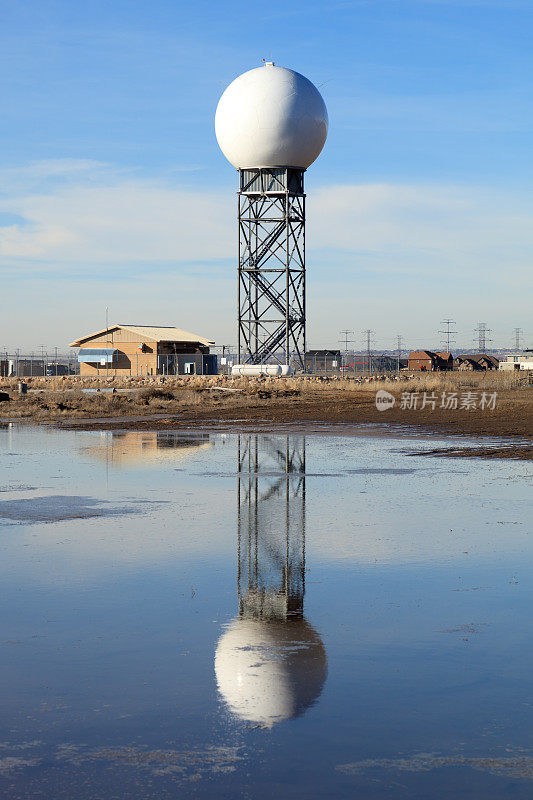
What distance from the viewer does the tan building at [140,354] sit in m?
79.4

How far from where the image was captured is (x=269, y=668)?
5730 millimetres

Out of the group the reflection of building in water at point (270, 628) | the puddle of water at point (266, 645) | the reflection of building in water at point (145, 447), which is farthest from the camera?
the reflection of building in water at point (145, 447)

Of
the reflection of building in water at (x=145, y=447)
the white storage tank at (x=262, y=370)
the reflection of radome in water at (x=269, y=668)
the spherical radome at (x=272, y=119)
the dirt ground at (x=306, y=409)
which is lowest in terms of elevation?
the reflection of radome in water at (x=269, y=668)

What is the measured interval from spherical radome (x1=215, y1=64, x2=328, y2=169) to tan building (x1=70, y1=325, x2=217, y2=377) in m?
24.8

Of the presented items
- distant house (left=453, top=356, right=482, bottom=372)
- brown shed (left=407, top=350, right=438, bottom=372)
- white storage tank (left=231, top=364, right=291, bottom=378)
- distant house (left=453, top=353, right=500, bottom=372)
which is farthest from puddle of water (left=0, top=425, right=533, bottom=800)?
distant house (left=453, top=353, right=500, bottom=372)

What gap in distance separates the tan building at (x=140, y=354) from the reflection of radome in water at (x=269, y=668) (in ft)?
232

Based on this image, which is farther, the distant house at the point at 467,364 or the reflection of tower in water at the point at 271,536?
the distant house at the point at 467,364

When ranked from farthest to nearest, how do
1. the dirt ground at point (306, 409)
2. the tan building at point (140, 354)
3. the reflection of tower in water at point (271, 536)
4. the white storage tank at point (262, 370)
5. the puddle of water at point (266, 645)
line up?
1. the tan building at point (140, 354)
2. the white storage tank at point (262, 370)
3. the dirt ground at point (306, 409)
4. the reflection of tower in water at point (271, 536)
5. the puddle of water at point (266, 645)

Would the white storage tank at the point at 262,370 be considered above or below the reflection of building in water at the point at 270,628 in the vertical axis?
above

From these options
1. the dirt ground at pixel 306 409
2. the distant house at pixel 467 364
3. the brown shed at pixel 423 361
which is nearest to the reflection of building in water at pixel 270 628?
the dirt ground at pixel 306 409

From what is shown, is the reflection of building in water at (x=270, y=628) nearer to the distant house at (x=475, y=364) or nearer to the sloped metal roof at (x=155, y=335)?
the sloped metal roof at (x=155, y=335)

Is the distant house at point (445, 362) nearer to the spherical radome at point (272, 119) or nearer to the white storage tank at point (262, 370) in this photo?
the white storage tank at point (262, 370)

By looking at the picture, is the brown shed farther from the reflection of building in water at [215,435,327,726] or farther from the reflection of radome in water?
the reflection of radome in water

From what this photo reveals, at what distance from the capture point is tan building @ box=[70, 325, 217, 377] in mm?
79375
